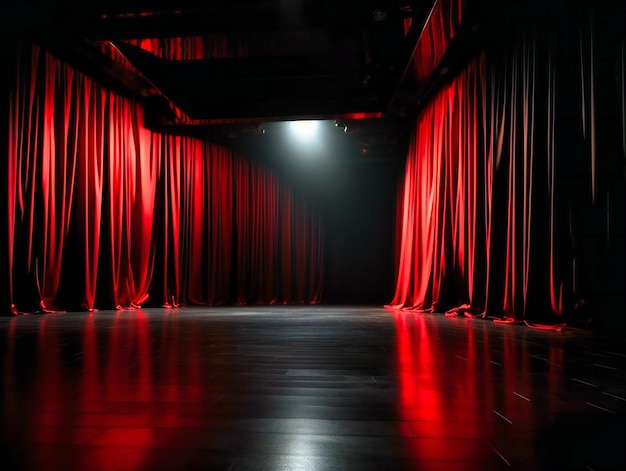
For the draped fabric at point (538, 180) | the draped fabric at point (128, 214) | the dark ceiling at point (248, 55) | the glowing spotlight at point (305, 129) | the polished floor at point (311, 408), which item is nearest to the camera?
the polished floor at point (311, 408)

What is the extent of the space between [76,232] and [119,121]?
5.88ft

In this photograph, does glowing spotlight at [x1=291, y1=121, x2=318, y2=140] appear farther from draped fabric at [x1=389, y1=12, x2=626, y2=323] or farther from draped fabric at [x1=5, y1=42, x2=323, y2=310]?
draped fabric at [x1=389, y1=12, x2=626, y2=323]

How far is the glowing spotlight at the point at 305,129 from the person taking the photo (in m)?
8.85

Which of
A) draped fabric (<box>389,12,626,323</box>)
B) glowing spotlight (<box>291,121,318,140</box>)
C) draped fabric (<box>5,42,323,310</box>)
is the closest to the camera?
draped fabric (<box>389,12,626,323</box>)

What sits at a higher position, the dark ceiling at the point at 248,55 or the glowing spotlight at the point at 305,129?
the glowing spotlight at the point at 305,129

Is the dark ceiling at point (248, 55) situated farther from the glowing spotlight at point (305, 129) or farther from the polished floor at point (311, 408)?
the polished floor at point (311, 408)

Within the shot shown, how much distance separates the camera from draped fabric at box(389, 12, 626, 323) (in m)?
3.37

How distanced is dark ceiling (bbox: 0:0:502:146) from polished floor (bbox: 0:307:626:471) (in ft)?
10.7

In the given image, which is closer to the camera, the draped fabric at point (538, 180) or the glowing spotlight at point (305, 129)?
the draped fabric at point (538, 180)

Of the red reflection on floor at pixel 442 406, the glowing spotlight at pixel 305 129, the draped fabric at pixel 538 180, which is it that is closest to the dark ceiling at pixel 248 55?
the draped fabric at pixel 538 180

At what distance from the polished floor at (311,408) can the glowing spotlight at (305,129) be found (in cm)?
703

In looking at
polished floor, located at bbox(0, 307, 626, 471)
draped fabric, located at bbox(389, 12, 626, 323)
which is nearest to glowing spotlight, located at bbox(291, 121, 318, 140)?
draped fabric, located at bbox(389, 12, 626, 323)

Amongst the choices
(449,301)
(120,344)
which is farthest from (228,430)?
(449,301)

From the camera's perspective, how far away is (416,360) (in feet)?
6.51
